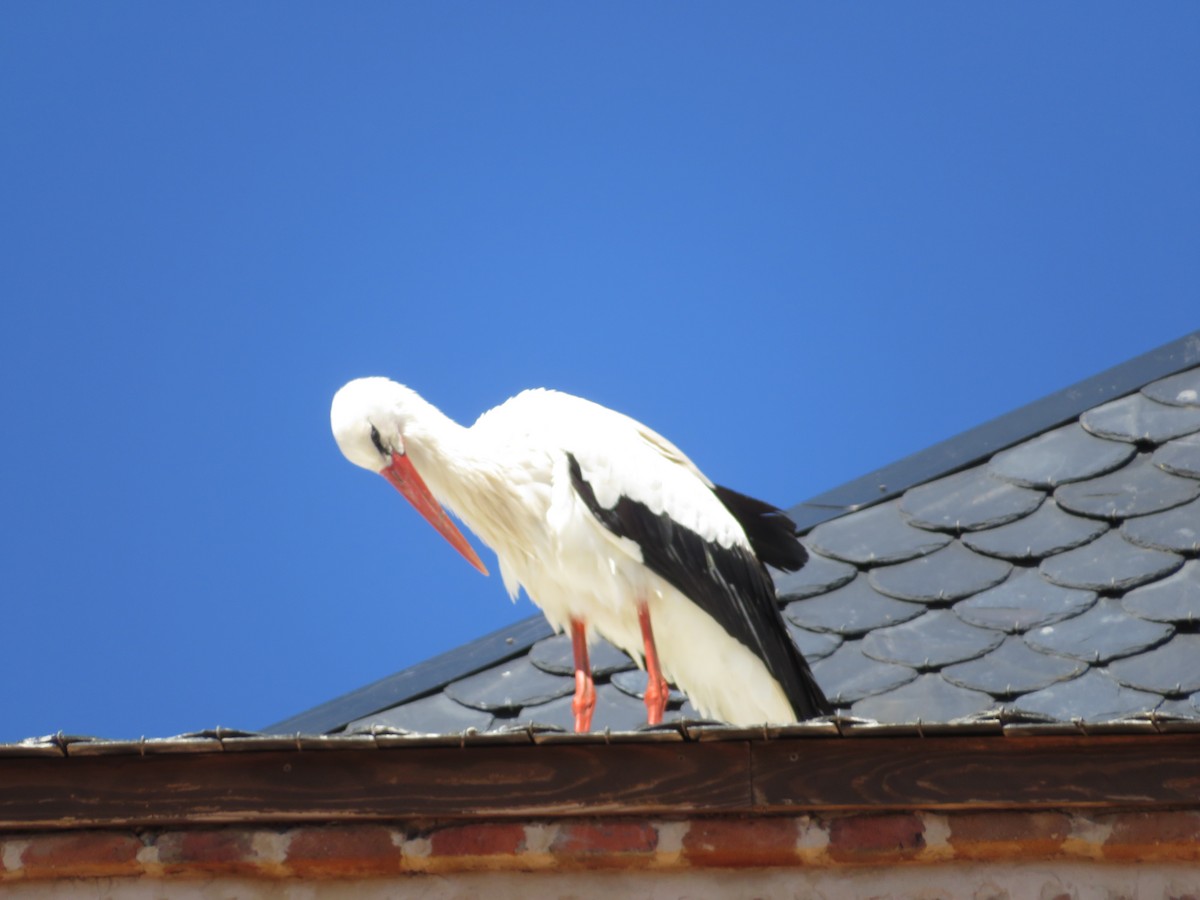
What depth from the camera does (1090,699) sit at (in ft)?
16.4

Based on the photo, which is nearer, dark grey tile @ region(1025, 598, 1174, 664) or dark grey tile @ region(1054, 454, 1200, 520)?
dark grey tile @ region(1025, 598, 1174, 664)

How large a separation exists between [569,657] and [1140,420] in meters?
1.87

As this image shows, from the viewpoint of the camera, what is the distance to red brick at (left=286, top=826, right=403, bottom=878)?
3758 mm

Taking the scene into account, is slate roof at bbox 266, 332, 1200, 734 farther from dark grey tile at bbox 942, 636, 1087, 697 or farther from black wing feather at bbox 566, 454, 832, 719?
black wing feather at bbox 566, 454, 832, 719

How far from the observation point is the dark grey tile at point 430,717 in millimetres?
5527

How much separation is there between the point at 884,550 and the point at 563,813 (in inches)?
95.3

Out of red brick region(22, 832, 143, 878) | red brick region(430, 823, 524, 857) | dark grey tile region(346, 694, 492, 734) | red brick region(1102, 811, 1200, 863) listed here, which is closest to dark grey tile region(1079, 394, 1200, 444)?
dark grey tile region(346, 694, 492, 734)

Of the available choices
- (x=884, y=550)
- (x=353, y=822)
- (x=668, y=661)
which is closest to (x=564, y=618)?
(x=668, y=661)

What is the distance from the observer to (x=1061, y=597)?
5.43m

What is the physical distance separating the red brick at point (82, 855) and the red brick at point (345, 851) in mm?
307

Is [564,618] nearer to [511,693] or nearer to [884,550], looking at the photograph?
[511,693]

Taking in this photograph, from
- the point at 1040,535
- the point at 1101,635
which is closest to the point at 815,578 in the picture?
the point at 1040,535

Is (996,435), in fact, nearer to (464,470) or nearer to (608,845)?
(464,470)

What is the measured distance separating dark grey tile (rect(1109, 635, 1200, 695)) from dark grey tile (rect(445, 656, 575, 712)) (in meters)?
1.65
